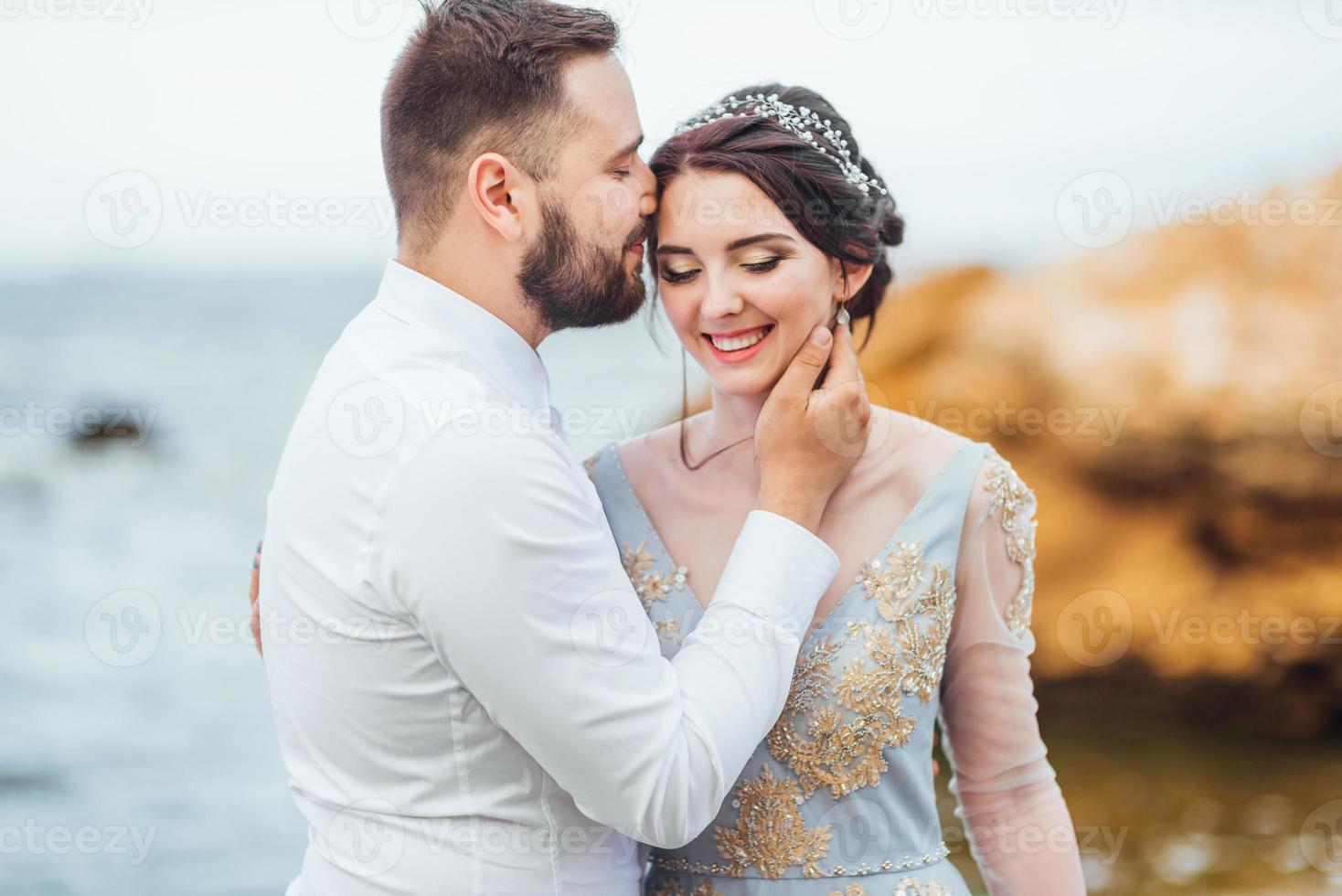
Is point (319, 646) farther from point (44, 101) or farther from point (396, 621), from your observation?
point (44, 101)

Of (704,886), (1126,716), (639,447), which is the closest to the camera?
(704,886)

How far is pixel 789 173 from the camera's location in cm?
157

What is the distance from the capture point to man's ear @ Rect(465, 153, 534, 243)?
1.33m

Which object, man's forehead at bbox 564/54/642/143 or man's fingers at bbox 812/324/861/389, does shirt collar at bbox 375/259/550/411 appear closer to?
man's forehead at bbox 564/54/642/143

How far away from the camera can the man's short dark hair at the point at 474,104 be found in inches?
53.0

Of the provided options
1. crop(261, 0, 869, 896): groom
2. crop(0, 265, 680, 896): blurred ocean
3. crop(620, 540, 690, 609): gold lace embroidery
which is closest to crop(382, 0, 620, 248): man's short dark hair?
crop(261, 0, 869, 896): groom

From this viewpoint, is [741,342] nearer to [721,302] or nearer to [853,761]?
[721,302]

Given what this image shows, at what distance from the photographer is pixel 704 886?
5.17 ft

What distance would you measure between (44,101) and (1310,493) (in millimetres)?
7005

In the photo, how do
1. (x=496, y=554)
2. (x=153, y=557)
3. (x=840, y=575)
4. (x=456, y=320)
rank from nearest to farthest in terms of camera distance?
(x=496, y=554) < (x=456, y=320) < (x=840, y=575) < (x=153, y=557)

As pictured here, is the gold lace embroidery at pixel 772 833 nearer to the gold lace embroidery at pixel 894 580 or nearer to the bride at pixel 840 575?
the bride at pixel 840 575

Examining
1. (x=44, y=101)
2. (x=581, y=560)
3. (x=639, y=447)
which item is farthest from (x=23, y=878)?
(x=581, y=560)

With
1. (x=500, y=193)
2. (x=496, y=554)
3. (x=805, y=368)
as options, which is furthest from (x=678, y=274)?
(x=496, y=554)

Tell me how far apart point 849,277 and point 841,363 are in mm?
185
